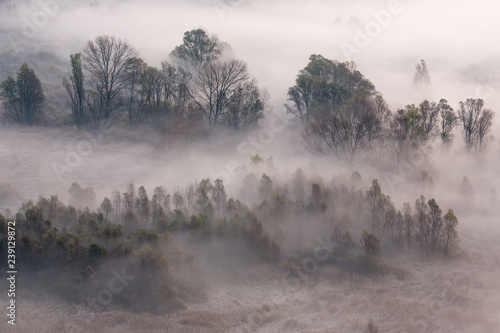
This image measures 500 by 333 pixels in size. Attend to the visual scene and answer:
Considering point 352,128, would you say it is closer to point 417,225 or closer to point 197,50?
point 417,225

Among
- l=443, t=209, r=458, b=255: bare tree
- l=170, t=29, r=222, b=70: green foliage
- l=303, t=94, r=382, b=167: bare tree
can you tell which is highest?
l=170, t=29, r=222, b=70: green foliage

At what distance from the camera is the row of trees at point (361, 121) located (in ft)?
118

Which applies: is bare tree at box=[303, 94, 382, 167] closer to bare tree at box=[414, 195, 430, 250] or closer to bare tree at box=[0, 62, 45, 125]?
bare tree at box=[414, 195, 430, 250]

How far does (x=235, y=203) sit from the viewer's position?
1129 inches

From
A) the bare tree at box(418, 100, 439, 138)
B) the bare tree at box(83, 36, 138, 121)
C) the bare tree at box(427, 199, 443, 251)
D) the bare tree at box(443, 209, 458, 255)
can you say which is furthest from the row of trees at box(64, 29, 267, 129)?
the bare tree at box(443, 209, 458, 255)

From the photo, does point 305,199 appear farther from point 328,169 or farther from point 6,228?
point 6,228

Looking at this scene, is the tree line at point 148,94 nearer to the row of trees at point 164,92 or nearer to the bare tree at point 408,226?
the row of trees at point 164,92

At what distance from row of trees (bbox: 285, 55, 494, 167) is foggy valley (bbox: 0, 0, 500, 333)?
20 centimetres

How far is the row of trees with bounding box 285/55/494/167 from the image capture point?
36.1m

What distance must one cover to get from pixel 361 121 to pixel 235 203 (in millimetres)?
12828

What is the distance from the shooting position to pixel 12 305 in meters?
21.1

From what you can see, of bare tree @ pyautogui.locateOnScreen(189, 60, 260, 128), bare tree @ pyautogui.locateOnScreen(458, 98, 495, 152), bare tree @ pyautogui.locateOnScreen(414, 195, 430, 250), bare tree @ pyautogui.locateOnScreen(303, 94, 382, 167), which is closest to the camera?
bare tree @ pyautogui.locateOnScreen(414, 195, 430, 250)

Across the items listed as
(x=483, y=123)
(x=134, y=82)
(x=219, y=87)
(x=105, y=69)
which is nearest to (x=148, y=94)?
(x=134, y=82)

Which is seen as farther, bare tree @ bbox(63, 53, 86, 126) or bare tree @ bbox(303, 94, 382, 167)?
bare tree @ bbox(63, 53, 86, 126)
